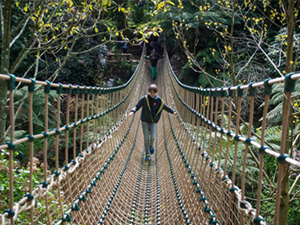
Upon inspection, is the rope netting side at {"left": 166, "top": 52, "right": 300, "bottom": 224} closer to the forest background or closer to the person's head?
the person's head

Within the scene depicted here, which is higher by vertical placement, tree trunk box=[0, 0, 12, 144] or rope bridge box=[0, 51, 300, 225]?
tree trunk box=[0, 0, 12, 144]

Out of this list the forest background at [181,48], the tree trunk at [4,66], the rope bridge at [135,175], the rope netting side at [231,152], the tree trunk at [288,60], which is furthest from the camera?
the forest background at [181,48]

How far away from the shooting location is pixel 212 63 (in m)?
6.85

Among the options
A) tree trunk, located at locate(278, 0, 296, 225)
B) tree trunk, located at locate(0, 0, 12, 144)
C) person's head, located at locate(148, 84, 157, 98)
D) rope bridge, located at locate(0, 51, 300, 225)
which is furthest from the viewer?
person's head, located at locate(148, 84, 157, 98)

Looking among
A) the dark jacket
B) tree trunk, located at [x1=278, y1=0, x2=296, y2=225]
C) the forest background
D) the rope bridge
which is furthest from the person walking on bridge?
tree trunk, located at [x1=278, y1=0, x2=296, y2=225]

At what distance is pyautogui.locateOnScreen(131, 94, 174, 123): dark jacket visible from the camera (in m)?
3.26

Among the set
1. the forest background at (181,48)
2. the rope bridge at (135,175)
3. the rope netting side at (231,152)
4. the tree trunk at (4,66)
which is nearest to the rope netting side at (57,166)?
the rope bridge at (135,175)

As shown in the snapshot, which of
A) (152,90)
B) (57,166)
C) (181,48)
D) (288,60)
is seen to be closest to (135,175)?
(152,90)

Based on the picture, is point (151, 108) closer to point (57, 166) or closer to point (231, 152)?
point (231, 152)

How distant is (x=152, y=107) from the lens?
331 centimetres

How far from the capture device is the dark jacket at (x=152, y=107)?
3.26m

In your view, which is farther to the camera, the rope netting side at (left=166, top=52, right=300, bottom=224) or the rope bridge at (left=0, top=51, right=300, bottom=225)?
the rope bridge at (left=0, top=51, right=300, bottom=225)

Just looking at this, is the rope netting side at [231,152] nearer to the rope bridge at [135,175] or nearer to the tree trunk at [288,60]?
the rope bridge at [135,175]

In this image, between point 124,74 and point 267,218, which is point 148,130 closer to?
point 267,218
